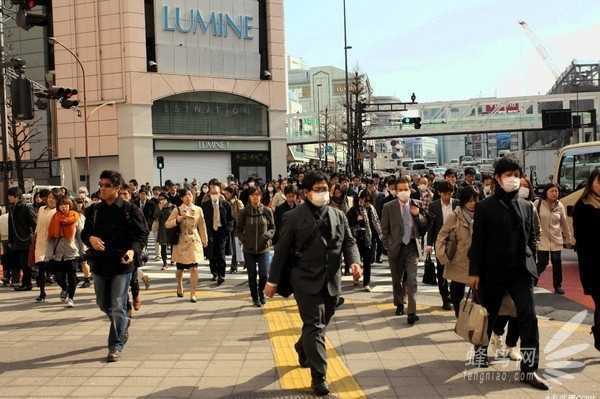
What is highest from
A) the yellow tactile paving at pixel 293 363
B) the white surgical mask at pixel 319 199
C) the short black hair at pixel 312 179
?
the short black hair at pixel 312 179

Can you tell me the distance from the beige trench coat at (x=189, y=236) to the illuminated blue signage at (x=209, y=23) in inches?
1215

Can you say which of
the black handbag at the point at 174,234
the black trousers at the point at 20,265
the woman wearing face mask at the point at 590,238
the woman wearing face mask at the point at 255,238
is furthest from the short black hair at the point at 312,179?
the black trousers at the point at 20,265

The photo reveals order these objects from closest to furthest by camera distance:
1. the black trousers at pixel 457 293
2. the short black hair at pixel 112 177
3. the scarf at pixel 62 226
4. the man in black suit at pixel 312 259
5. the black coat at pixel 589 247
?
1. the man in black suit at pixel 312 259
2. the black coat at pixel 589 247
3. the short black hair at pixel 112 177
4. the black trousers at pixel 457 293
5. the scarf at pixel 62 226

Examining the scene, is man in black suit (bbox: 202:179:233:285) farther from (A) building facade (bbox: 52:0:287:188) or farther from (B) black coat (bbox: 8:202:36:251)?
(A) building facade (bbox: 52:0:287:188)

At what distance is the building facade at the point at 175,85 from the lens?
3775cm

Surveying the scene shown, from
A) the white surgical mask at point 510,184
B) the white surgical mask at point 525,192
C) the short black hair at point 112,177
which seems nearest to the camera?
the white surgical mask at point 510,184

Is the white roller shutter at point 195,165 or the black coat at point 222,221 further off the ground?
the white roller shutter at point 195,165

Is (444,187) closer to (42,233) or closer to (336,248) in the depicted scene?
(336,248)

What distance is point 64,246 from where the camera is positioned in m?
9.94

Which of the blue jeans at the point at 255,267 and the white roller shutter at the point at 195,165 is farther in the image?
the white roller shutter at the point at 195,165

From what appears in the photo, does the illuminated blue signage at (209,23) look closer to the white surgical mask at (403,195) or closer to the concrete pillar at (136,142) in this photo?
the concrete pillar at (136,142)

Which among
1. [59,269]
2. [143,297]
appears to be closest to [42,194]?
[59,269]

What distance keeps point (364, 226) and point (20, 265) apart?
20.9 feet

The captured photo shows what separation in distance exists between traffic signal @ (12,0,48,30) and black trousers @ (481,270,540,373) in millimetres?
7099
